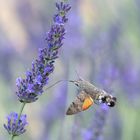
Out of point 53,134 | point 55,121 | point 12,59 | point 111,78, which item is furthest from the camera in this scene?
point 12,59

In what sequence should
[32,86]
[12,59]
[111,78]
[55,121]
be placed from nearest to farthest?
[32,86] → [111,78] → [55,121] → [12,59]

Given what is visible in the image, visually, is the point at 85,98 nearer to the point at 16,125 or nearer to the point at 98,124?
the point at 16,125

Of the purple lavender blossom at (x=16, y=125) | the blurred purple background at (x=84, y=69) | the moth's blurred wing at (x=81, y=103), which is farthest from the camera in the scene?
the blurred purple background at (x=84, y=69)

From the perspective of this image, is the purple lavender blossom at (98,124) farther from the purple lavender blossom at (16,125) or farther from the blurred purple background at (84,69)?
the purple lavender blossom at (16,125)

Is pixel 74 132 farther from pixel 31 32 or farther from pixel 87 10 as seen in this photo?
pixel 87 10

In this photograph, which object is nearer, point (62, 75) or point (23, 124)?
point (23, 124)

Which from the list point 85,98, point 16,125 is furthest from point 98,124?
point 85,98

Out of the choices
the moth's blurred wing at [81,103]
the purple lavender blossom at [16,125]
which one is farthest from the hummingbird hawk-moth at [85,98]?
the purple lavender blossom at [16,125]

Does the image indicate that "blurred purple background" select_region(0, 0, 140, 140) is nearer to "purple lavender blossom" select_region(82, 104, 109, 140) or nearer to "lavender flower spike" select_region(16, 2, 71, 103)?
"purple lavender blossom" select_region(82, 104, 109, 140)

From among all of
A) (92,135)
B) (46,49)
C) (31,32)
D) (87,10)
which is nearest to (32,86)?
(46,49)

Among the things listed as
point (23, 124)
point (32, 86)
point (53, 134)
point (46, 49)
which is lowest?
point (53, 134)
